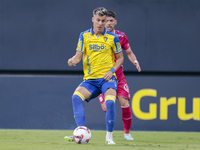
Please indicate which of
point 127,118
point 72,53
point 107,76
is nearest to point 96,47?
point 107,76

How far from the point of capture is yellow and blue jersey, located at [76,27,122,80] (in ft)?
18.0

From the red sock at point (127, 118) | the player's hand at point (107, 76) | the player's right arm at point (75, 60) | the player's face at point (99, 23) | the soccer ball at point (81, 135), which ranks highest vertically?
the player's face at point (99, 23)

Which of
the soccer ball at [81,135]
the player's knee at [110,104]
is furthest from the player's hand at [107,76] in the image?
the soccer ball at [81,135]

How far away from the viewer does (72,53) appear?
834 cm

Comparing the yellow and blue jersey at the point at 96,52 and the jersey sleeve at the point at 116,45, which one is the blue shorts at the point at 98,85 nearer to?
the yellow and blue jersey at the point at 96,52

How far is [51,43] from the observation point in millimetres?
8312

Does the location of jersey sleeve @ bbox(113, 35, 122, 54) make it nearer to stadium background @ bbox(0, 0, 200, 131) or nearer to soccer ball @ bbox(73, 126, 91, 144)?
soccer ball @ bbox(73, 126, 91, 144)

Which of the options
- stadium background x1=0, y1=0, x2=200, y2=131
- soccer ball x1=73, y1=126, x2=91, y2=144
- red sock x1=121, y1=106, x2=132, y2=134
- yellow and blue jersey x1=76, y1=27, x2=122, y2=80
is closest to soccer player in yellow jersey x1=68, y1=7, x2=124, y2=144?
yellow and blue jersey x1=76, y1=27, x2=122, y2=80

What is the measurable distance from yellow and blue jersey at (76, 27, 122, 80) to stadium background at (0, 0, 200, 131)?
9.11ft

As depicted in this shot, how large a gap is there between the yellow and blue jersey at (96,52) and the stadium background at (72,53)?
2777 millimetres

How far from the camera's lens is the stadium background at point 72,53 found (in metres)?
8.25

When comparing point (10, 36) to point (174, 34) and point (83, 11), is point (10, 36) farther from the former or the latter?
point (174, 34)

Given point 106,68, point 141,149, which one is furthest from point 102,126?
point 141,149

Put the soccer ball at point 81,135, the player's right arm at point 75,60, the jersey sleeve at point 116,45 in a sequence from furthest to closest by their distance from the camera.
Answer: the jersey sleeve at point 116,45, the player's right arm at point 75,60, the soccer ball at point 81,135
